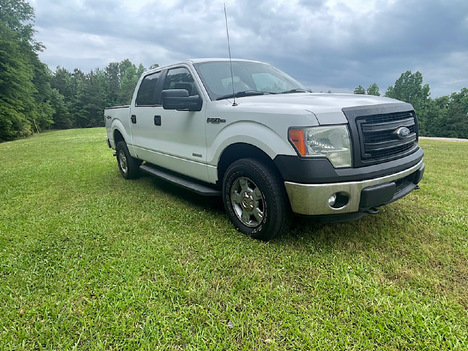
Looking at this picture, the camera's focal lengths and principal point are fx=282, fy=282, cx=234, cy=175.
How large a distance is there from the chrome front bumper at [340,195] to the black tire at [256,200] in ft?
0.45

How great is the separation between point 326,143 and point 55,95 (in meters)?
53.6

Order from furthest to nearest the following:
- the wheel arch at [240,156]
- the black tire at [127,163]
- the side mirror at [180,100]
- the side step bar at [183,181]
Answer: the black tire at [127,163], the side step bar at [183,181], the side mirror at [180,100], the wheel arch at [240,156]

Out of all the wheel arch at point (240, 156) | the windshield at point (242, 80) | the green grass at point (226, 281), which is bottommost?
the green grass at point (226, 281)

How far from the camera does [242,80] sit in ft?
11.7

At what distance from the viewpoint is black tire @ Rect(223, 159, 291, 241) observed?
2537mm

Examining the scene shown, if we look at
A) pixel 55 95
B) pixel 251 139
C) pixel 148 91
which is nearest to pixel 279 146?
pixel 251 139

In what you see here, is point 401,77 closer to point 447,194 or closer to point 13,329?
point 447,194

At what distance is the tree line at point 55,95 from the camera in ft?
82.4

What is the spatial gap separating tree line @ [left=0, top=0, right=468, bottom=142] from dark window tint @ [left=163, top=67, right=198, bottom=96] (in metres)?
26.4

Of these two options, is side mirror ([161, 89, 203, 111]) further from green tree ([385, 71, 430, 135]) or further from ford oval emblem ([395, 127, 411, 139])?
green tree ([385, 71, 430, 135])

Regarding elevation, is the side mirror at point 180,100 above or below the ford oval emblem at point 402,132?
above

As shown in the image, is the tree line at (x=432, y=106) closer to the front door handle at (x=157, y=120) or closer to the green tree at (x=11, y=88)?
the green tree at (x=11, y=88)

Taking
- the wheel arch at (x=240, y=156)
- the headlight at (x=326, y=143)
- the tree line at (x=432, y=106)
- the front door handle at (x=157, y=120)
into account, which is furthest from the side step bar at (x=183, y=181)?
the tree line at (x=432, y=106)

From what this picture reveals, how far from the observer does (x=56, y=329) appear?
1.80m
